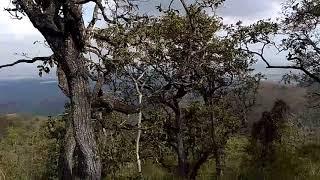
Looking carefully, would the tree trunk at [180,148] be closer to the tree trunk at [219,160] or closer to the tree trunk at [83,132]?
the tree trunk at [219,160]

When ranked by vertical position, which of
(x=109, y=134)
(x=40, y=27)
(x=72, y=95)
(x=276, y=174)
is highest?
(x=40, y=27)

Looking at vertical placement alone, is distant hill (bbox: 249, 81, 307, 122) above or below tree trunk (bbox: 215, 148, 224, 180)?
above

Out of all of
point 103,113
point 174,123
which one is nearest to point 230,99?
point 174,123

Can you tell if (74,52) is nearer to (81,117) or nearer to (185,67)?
(81,117)

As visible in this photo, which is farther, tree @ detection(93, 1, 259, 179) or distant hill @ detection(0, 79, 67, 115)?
distant hill @ detection(0, 79, 67, 115)

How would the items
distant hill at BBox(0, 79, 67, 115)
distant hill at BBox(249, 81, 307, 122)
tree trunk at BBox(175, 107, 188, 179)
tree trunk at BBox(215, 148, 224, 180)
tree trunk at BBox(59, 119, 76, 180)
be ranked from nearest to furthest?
tree trunk at BBox(59, 119, 76, 180) < distant hill at BBox(0, 79, 67, 115) < tree trunk at BBox(215, 148, 224, 180) < tree trunk at BBox(175, 107, 188, 179) < distant hill at BBox(249, 81, 307, 122)

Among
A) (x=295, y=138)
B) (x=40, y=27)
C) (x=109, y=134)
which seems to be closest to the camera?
(x=40, y=27)

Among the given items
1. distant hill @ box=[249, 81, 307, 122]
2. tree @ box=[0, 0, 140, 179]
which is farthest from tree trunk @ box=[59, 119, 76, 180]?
distant hill @ box=[249, 81, 307, 122]

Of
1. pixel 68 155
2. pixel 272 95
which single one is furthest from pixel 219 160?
pixel 68 155

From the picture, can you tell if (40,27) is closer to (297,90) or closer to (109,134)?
(109,134)

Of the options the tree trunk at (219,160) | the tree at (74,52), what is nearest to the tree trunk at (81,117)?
the tree at (74,52)

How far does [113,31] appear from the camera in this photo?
35.6 ft

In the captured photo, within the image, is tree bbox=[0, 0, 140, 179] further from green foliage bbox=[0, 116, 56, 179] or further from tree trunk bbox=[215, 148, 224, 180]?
tree trunk bbox=[215, 148, 224, 180]

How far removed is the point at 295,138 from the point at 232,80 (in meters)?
3.85
